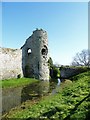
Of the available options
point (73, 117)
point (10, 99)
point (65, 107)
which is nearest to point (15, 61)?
point (10, 99)

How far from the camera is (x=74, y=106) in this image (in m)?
10.4

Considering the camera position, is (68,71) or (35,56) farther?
(68,71)

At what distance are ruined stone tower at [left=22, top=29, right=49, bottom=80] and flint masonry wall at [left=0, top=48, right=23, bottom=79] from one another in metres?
2.08

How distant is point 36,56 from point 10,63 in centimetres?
530

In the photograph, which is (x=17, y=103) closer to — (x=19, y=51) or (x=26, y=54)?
(x=19, y=51)

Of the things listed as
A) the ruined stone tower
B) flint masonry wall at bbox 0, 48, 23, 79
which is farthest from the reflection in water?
the ruined stone tower

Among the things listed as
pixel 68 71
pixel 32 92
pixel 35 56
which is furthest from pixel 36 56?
pixel 32 92

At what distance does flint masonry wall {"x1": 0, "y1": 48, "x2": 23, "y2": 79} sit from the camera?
24.5 m

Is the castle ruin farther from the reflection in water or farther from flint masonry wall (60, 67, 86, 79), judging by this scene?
the reflection in water

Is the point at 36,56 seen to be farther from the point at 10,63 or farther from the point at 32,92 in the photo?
the point at 32,92

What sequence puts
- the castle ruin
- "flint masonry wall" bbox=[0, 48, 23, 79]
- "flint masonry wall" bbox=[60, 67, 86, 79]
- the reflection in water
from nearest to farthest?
the reflection in water, "flint masonry wall" bbox=[0, 48, 23, 79], the castle ruin, "flint masonry wall" bbox=[60, 67, 86, 79]

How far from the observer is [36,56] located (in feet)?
101

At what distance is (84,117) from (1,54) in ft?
56.3

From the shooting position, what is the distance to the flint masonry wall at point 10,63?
80.3 feet
